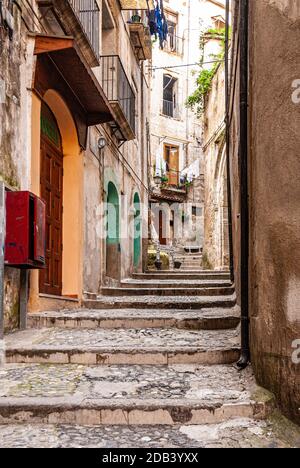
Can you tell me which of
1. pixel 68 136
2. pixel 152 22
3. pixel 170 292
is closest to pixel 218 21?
pixel 152 22

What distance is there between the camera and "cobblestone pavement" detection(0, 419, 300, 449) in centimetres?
315

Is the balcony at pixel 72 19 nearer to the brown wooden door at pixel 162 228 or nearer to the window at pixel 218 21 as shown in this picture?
the brown wooden door at pixel 162 228

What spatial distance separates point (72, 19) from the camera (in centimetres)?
727

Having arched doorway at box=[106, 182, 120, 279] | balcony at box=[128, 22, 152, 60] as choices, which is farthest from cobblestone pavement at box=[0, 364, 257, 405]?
balcony at box=[128, 22, 152, 60]

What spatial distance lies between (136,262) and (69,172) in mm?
7461

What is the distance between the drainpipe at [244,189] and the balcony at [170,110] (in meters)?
27.6

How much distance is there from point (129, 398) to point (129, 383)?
39cm

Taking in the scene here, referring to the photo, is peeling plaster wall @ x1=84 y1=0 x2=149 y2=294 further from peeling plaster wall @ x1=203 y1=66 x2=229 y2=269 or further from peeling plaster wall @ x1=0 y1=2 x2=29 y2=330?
peeling plaster wall @ x1=0 y1=2 x2=29 y2=330

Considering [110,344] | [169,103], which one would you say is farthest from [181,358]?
[169,103]

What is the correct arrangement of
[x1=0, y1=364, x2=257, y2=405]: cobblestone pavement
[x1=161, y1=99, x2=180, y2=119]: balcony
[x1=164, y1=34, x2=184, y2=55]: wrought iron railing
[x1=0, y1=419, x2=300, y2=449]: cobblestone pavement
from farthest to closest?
[x1=164, y1=34, x2=184, y2=55]: wrought iron railing
[x1=161, y1=99, x2=180, y2=119]: balcony
[x1=0, y1=364, x2=257, y2=405]: cobblestone pavement
[x1=0, y1=419, x2=300, y2=449]: cobblestone pavement

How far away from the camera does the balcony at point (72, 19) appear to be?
6773mm

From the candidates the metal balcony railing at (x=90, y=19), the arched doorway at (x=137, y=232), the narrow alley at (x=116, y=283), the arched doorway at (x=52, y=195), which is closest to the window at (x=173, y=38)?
the arched doorway at (x=137, y=232)

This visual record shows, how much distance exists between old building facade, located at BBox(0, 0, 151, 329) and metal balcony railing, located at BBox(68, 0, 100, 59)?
0.02 metres

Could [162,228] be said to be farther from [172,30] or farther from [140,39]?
[140,39]
